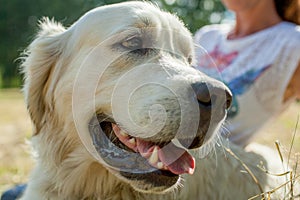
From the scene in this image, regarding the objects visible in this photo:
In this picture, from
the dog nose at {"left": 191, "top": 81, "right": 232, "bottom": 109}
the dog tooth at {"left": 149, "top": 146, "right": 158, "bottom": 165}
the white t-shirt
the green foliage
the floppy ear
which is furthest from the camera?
the green foliage

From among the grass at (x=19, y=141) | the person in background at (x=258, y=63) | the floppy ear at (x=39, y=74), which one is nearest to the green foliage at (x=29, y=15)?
the grass at (x=19, y=141)

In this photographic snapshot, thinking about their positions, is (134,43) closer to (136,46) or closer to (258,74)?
(136,46)

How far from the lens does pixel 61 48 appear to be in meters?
3.34

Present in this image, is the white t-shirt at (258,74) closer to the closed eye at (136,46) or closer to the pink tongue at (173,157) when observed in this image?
the closed eye at (136,46)

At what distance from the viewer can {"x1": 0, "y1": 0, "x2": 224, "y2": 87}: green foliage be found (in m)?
32.5

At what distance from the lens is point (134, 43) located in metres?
3.08

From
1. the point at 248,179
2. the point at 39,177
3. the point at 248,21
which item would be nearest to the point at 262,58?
the point at 248,21

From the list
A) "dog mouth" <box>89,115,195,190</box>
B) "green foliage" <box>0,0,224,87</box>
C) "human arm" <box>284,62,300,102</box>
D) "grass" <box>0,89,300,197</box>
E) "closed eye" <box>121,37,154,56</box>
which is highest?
"closed eye" <box>121,37,154,56</box>

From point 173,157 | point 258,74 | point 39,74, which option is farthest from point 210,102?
point 258,74

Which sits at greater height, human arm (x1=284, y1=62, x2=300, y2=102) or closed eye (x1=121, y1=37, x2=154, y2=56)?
closed eye (x1=121, y1=37, x2=154, y2=56)

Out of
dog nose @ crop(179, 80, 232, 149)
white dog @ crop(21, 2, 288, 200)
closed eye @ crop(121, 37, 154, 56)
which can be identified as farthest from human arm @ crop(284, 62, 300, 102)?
dog nose @ crop(179, 80, 232, 149)

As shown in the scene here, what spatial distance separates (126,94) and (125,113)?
0.35 ft

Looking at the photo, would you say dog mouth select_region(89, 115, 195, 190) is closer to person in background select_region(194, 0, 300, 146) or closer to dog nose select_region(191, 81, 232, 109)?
dog nose select_region(191, 81, 232, 109)

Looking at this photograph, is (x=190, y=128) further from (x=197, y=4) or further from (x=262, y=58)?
(x=197, y=4)
